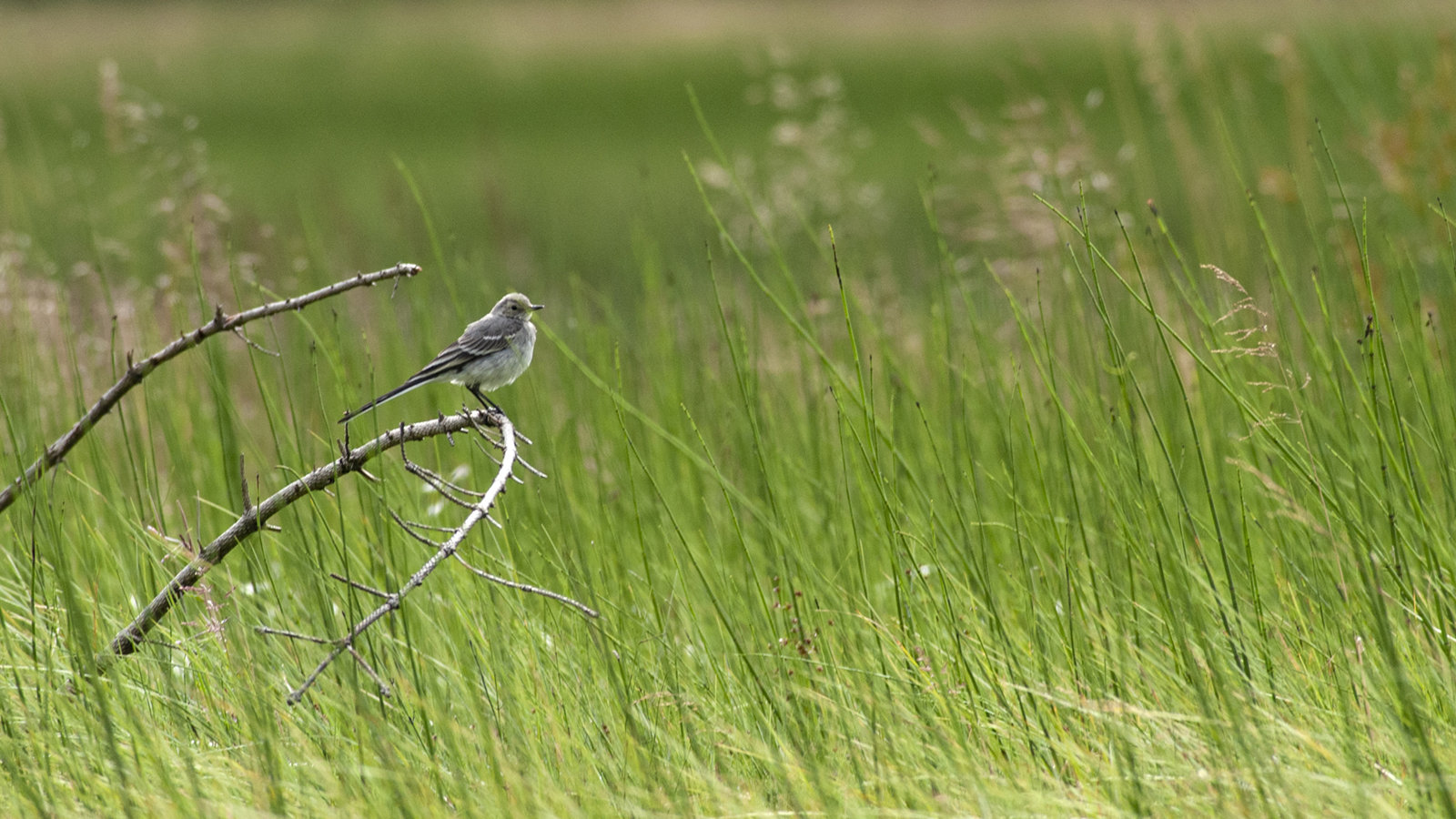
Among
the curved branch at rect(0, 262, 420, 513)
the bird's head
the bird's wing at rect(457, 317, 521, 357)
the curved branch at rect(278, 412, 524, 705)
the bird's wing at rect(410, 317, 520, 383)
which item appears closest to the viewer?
the curved branch at rect(278, 412, 524, 705)

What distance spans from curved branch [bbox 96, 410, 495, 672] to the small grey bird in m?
0.73

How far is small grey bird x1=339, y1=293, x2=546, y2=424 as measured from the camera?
307 centimetres

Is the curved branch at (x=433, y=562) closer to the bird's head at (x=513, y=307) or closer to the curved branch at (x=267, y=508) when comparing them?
the curved branch at (x=267, y=508)

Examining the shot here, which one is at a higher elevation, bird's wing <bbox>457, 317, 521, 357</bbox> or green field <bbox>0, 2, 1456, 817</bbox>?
bird's wing <bbox>457, 317, 521, 357</bbox>

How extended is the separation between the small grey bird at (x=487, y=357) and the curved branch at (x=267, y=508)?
0.73 meters

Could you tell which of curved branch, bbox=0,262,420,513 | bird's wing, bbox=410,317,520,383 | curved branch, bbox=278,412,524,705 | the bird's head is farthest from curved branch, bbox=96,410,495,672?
the bird's head

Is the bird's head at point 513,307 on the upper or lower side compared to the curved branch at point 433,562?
upper

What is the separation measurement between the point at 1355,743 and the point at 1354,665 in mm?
167

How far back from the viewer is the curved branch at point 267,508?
2107mm

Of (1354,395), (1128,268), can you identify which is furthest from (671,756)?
(1128,268)

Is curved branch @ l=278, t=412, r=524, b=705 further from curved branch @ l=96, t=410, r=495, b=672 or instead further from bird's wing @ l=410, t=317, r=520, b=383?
bird's wing @ l=410, t=317, r=520, b=383

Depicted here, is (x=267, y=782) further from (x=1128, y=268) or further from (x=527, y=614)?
(x=1128, y=268)

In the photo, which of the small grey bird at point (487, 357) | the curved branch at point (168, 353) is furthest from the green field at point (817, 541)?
the small grey bird at point (487, 357)

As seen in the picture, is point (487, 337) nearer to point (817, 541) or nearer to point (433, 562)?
point (817, 541)
